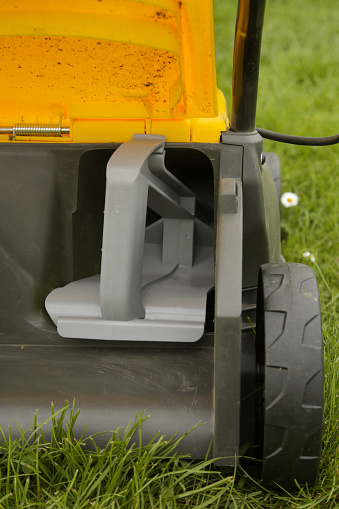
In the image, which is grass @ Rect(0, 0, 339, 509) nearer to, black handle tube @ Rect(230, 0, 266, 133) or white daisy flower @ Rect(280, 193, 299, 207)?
white daisy flower @ Rect(280, 193, 299, 207)

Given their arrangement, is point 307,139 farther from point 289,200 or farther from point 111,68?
point 289,200

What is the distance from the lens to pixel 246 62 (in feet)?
3.99

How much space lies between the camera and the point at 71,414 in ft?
3.71

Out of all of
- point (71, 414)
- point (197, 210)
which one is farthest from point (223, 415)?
point (197, 210)

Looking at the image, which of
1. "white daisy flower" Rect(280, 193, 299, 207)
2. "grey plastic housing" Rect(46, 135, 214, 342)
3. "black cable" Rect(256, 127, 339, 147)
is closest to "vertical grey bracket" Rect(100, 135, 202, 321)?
"grey plastic housing" Rect(46, 135, 214, 342)

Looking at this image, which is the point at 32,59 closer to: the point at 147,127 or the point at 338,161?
the point at 147,127

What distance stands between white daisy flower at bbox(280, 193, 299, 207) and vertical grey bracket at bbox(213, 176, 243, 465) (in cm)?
116

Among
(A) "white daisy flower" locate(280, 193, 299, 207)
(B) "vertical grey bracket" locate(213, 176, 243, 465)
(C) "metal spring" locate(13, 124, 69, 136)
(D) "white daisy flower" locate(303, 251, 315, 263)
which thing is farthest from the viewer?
(A) "white daisy flower" locate(280, 193, 299, 207)

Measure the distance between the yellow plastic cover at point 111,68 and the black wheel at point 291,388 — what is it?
402 mm

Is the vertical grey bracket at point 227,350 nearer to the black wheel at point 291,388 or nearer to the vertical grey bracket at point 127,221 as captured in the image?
the black wheel at point 291,388

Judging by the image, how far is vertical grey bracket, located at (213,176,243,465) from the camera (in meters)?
0.98

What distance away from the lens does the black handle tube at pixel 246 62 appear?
3.75ft

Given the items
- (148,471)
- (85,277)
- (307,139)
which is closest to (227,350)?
(148,471)

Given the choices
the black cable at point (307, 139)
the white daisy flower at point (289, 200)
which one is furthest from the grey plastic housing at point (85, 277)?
the white daisy flower at point (289, 200)
